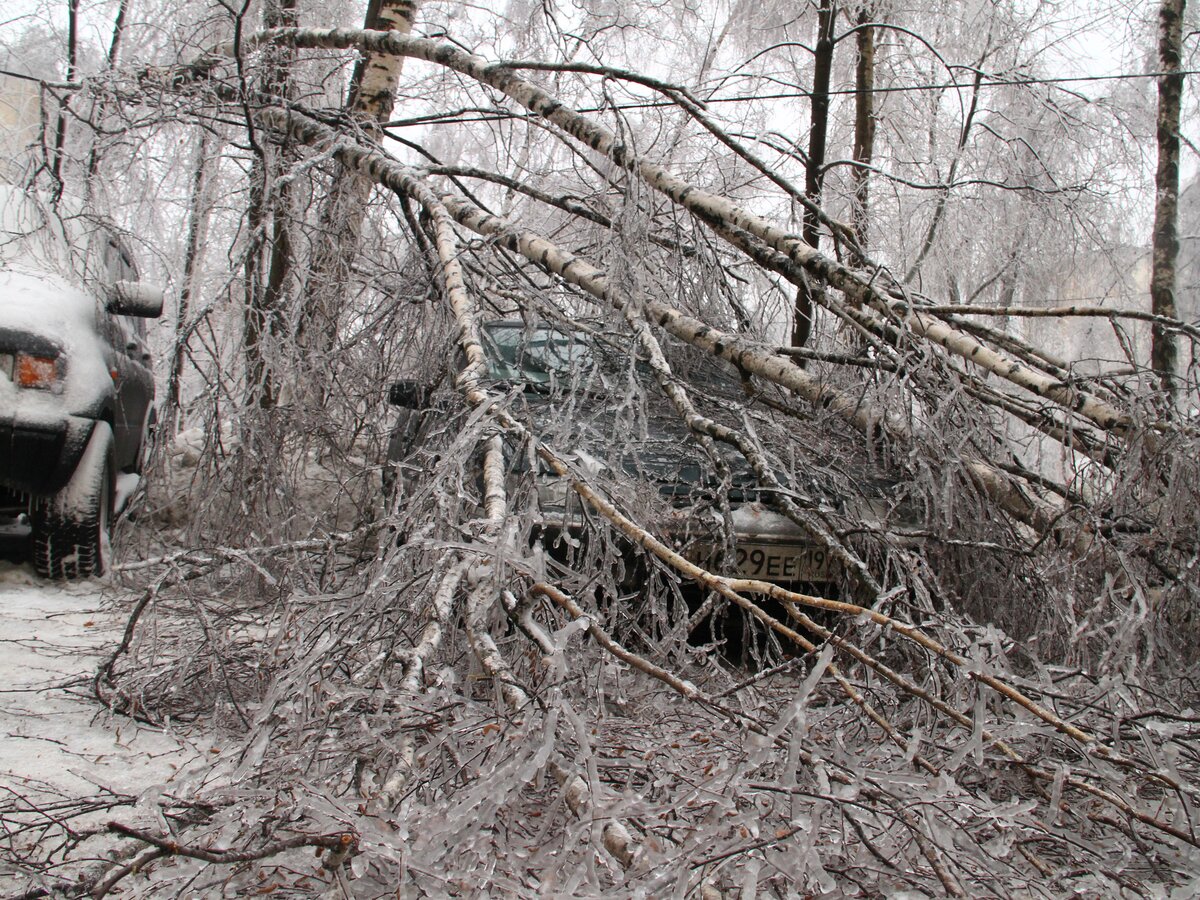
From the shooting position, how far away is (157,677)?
300 cm

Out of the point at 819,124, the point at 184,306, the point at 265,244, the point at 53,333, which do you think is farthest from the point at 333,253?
the point at 819,124

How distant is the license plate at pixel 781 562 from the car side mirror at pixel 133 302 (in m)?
3.35

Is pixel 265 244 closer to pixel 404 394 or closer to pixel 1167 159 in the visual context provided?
pixel 404 394

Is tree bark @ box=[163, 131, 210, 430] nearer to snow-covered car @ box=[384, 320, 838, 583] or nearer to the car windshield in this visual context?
snow-covered car @ box=[384, 320, 838, 583]

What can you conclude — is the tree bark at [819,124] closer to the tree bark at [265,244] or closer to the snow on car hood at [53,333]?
the tree bark at [265,244]

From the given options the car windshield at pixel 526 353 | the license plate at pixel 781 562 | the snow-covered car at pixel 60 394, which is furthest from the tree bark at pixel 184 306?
the license plate at pixel 781 562

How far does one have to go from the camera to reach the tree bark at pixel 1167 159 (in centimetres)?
788

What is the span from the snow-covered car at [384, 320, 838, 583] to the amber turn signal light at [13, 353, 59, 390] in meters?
1.86

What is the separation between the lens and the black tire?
4.80 meters

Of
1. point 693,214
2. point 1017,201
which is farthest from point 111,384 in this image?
point 1017,201

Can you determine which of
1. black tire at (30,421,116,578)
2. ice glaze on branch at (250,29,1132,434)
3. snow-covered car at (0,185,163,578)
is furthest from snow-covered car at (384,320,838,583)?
black tire at (30,421,116,578)

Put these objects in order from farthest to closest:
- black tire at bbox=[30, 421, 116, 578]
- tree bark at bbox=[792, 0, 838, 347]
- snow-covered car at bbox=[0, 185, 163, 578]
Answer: tree bark at bbox=[792, 0, 838, 347] < black tire at bbox=[30, 421, 116, 578] < snow-covered car at bbox=[0, 185, 163, 578]

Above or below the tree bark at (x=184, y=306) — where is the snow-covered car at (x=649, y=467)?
below

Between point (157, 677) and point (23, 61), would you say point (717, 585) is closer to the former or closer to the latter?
point (157, 677)
